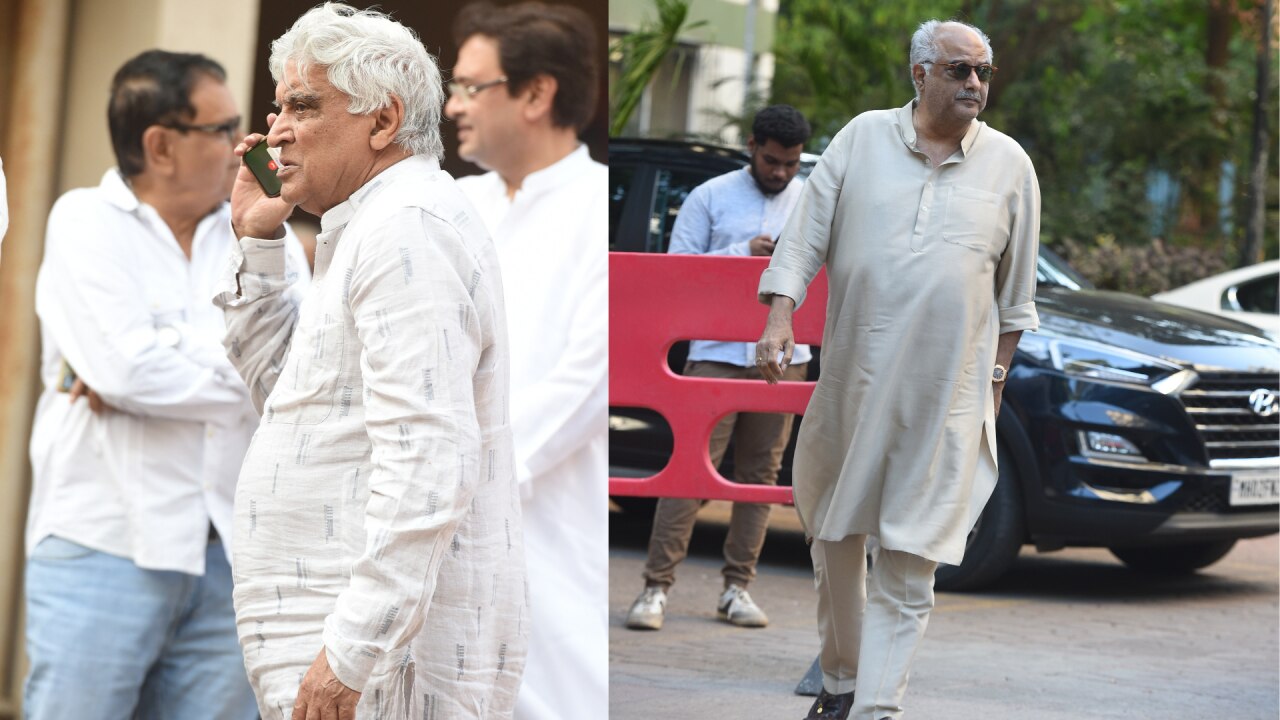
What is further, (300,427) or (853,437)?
(853,437)

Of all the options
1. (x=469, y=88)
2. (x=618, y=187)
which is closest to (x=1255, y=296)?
(x=618, y=187)

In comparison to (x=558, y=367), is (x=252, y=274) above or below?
above

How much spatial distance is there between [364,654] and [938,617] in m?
4.22

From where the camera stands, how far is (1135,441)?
652 cm

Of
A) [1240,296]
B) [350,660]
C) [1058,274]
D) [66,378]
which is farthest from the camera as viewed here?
[1240,296]

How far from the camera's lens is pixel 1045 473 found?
6594 mm

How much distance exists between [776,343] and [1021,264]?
648 millimetres

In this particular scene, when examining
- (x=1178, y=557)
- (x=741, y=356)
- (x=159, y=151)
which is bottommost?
(x=1178, y=557)

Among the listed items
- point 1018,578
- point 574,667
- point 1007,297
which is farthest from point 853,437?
point 1018,578

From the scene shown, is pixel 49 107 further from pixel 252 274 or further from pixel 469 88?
pixel 252 274

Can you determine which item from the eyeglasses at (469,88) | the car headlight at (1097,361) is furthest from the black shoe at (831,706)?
the car headlight at (1097,361)

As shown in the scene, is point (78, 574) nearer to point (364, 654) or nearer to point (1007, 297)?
point (364, 654)

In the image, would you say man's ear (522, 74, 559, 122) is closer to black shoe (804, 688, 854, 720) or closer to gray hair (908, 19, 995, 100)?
gray hair (908, 19, 995, 100)

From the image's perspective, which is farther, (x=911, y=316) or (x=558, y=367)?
(x=911, y=316)
